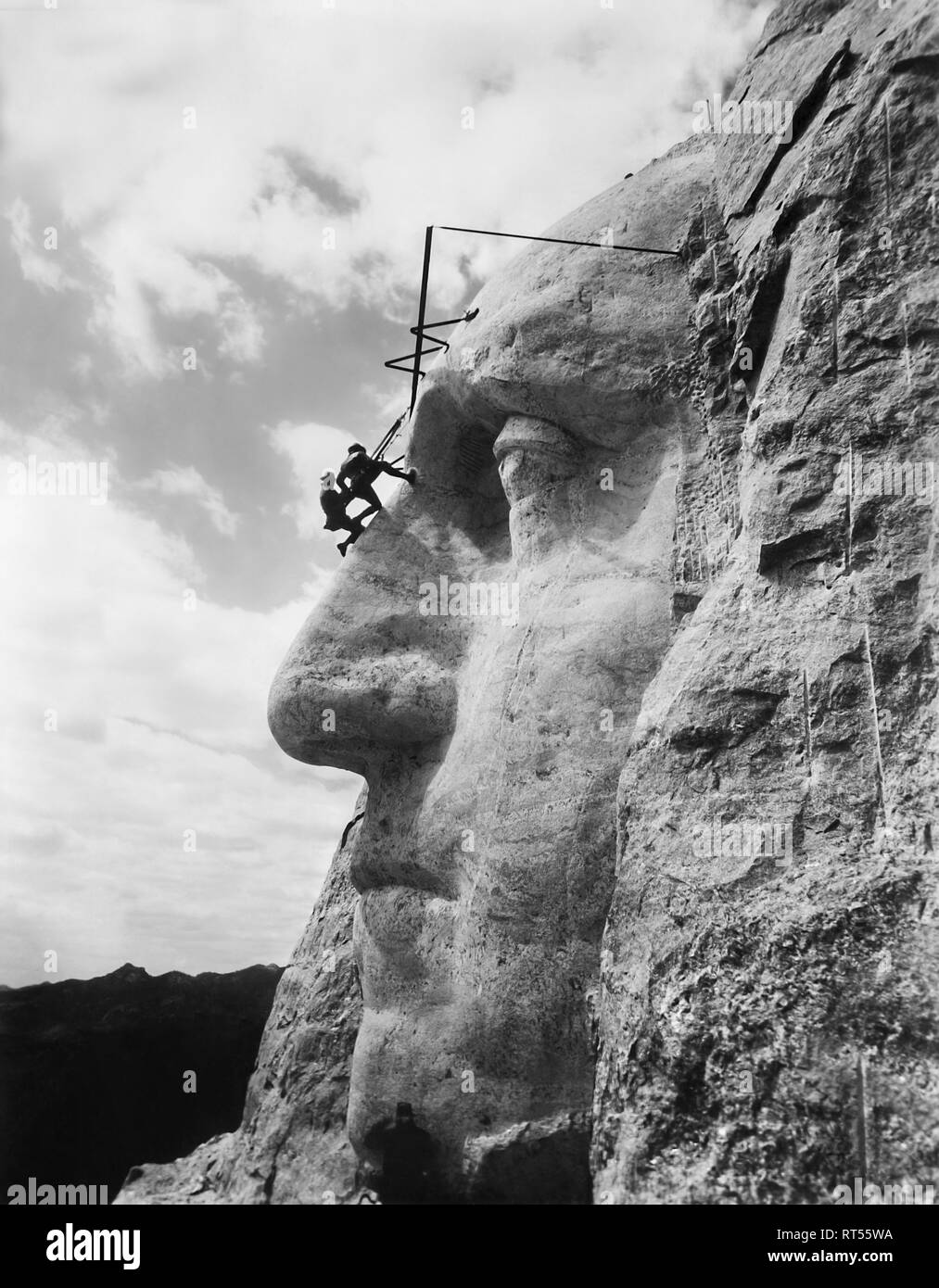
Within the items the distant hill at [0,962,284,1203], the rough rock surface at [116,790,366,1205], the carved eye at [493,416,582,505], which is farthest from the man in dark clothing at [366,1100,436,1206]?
the distant hill at [0,962,284,1203]

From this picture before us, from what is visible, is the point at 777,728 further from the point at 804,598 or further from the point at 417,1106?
the point at 417,1106

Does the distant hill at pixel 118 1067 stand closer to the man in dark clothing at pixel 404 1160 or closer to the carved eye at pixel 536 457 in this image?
the man in dark clothing at pixel 404 1160

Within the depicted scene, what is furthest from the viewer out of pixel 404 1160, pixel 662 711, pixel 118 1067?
pixel 118 1067

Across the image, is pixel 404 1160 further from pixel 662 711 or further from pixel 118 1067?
pixel 118 1067

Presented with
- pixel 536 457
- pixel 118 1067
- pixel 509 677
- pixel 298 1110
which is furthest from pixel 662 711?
pixel 118 1067

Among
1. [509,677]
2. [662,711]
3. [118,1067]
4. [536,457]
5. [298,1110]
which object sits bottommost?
[118,1067]
